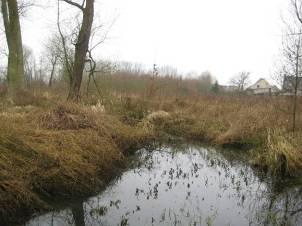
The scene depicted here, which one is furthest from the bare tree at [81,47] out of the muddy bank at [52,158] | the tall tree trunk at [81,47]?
the muddy bank at [52,158]

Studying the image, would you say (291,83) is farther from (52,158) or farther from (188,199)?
(52,158)

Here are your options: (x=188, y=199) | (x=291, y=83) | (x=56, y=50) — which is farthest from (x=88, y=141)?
(x=56, y=50)

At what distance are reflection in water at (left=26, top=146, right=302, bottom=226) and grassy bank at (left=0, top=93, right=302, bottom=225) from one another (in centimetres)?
41

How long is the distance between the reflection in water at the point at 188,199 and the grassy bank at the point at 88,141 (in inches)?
16.1

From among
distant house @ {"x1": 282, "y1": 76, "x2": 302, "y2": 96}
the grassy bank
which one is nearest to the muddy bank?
the grassy bank

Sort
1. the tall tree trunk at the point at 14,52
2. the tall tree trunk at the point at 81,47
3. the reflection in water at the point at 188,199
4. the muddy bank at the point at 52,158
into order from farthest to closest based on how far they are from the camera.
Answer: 1. the tall tree trunk at the point at 14,52
2. the tall tree trunk at the point at 81,47
3. the reflection in water at the point at 188,199
4. the muddy bank at the point at 52,158

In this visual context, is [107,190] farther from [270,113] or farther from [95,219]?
[270,113]

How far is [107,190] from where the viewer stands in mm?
6086

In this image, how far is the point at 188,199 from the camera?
19.3 ft

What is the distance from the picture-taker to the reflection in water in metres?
4.96

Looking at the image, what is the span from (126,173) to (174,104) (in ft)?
31.6

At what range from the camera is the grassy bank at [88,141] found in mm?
5004

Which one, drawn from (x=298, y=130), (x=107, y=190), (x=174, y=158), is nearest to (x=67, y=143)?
(x=107, y=190)

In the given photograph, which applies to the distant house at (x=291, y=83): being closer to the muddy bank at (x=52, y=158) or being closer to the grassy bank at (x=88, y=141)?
the grassy bank at (x=88, y=141)
